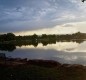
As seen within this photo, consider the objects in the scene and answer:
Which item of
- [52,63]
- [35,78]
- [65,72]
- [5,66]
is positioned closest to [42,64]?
[52,63]

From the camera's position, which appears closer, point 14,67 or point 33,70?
point 33,70

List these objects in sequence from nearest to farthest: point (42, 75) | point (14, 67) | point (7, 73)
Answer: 1. point (42, 75)
2. point (7, 73)
3. point (14, 67)

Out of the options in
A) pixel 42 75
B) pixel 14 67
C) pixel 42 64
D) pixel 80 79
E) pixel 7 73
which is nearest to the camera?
pixel 80 79

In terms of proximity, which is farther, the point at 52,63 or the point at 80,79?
the point at 52,63

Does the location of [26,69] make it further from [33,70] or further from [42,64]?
[42,64]

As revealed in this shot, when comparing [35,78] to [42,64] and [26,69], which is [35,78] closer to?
[26,69]

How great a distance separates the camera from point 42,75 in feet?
88.6

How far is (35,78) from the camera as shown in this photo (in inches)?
1017

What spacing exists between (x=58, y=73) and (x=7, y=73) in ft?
16.8

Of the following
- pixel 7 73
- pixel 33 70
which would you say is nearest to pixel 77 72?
pixel 33 70

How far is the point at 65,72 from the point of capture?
28.5 metres

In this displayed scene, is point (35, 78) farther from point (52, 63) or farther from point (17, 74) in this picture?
point (52, 63)

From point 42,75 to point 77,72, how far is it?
3.58 metres

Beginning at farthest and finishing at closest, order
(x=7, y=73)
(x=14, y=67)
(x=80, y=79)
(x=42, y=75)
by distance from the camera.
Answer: (x=14, y=67) < (x=7, y=73) < (x=42, y=75) < (x=80, y=79)
